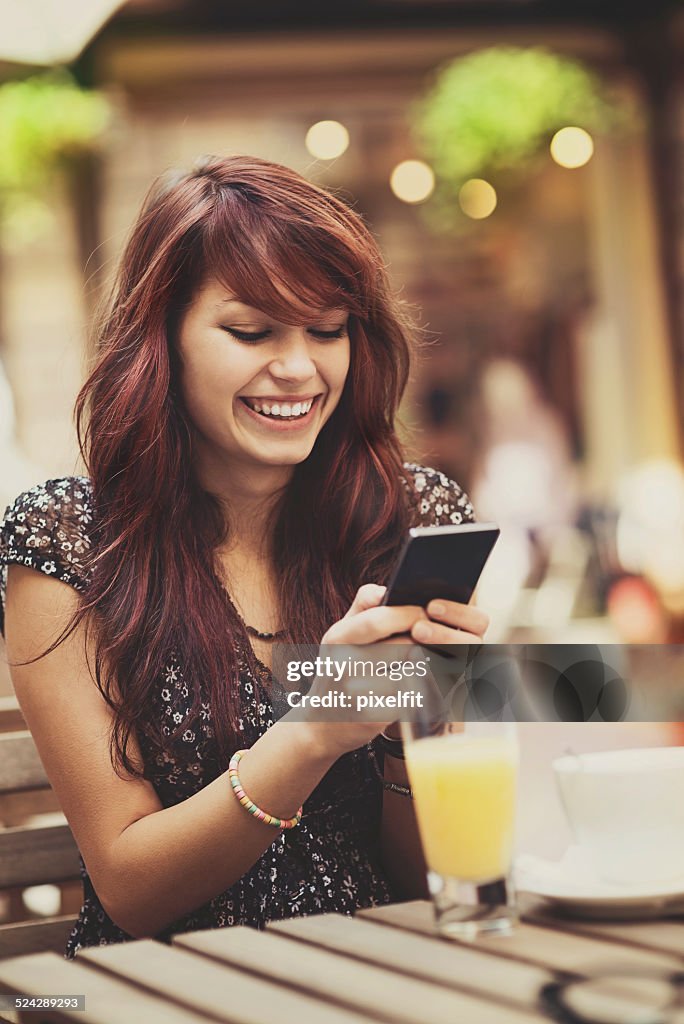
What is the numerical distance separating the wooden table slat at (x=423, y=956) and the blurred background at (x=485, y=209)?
11.5 ft

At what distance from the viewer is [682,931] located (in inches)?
36.2

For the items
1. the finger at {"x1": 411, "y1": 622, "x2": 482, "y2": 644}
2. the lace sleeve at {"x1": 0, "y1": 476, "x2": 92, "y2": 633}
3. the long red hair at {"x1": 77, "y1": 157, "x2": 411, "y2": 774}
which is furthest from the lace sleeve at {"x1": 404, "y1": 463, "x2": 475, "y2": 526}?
the finger at {"x1": 411, "y1": 622, "x2": 482, "y2": 644}

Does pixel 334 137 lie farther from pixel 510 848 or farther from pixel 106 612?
pixel 510 848

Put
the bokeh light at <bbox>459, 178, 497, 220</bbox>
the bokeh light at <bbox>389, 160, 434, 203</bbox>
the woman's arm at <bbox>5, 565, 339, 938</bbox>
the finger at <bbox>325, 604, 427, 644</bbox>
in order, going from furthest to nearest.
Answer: the bokeh light at <bbox>389, 160, 434, 203</bbox>
the bokeh light at <bbox>459, 178, 497, 220</bbox>
the woman's arm at <bbox>5, 565, 339, 938</bbox>
the finger at <bbox>325, 604, 427, 644</bbox>

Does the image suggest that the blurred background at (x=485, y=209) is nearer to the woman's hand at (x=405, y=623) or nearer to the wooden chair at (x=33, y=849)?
the wooden chair at (x=33, y=849)

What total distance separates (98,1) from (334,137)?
8.69 feet

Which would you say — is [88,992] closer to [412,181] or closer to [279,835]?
[279,835]

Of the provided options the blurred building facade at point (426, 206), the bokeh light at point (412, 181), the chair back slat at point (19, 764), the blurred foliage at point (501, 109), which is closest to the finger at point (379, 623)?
the chair back slat at point (19, 764)

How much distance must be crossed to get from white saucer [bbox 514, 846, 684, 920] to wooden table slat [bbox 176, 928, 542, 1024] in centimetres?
17

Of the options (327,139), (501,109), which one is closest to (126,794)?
(501,109)

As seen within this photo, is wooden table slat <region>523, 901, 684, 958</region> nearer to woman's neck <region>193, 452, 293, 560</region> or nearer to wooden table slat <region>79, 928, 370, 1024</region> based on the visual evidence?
wooden table slat <region>79, 928, 370, 1024</region>

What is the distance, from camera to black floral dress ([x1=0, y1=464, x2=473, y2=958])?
57.0 inches

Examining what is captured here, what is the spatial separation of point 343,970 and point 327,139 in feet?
17.7

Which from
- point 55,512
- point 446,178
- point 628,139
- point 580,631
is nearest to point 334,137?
point 446,178
